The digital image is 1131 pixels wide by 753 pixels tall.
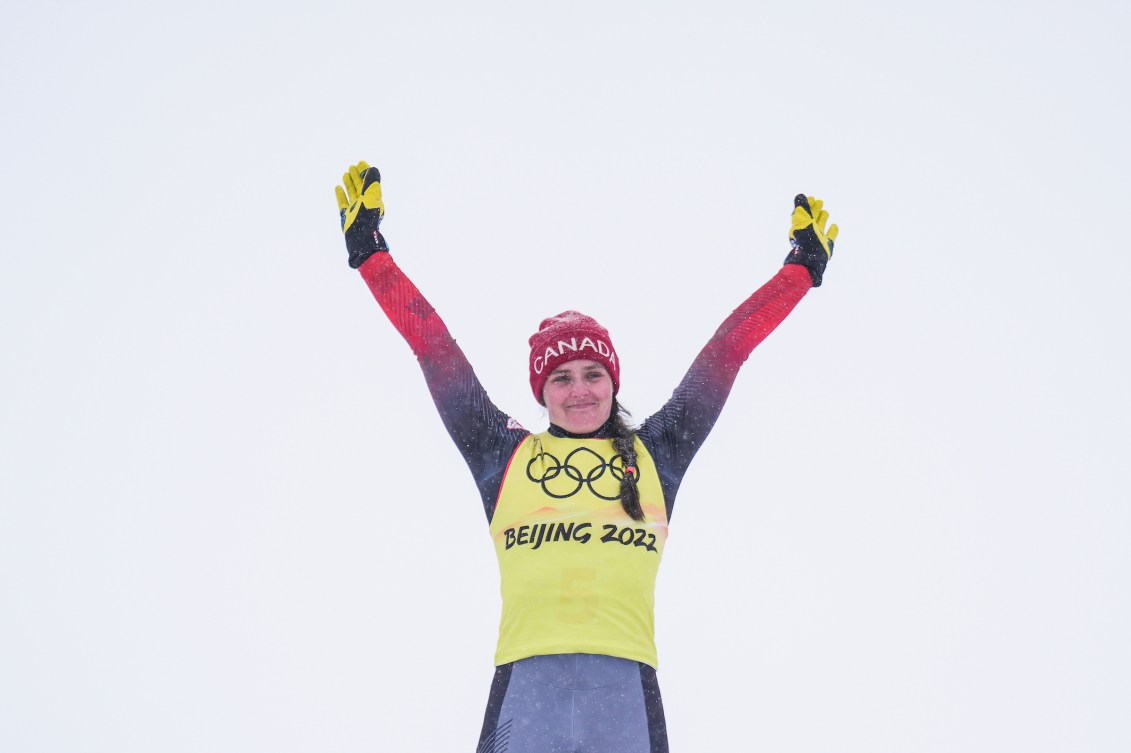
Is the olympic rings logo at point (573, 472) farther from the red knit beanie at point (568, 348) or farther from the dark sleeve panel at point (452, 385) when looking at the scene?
the red knit beanie at point (568, 348)

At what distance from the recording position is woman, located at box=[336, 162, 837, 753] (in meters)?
3.35

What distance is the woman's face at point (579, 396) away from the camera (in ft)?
12.8

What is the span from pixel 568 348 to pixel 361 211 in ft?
3.22

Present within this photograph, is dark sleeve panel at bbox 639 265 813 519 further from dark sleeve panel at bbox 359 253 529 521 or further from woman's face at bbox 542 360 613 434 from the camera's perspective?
dark sleeve panel at bbox 359 253 529 521

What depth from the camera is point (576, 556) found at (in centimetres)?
351

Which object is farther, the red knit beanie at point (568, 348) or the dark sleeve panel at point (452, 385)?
the red knit beanie at point (568, 348)

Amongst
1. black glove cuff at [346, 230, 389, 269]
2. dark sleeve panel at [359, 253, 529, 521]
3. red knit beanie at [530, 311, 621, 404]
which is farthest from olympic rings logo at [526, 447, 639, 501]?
black glove cuff at [346, 230, 389, 269]

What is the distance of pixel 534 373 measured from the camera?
411cm

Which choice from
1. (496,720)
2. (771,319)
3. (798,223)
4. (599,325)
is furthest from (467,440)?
(798,223)

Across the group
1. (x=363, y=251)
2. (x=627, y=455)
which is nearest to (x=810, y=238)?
(x=627, y=455)

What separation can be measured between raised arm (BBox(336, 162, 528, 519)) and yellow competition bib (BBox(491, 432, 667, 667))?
4.9 inches

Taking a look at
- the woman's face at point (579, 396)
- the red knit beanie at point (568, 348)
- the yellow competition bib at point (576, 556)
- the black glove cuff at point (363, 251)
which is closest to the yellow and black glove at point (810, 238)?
the red knit beanie at point (568, 348)

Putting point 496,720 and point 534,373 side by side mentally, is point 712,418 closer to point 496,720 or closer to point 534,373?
point 534,373

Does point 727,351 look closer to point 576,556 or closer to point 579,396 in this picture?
point 579,396
